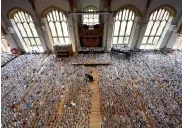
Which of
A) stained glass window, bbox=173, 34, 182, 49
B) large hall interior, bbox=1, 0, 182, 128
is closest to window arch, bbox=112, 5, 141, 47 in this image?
large hall interior, bbox=1, 0, 182, 128

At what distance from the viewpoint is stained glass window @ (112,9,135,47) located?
53.5 ft

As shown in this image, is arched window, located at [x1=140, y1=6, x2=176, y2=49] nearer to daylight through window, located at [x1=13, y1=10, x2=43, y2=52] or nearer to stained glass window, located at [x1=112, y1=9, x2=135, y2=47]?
stained glass window, located at [x1=112, y1=9, x2=135, y2=47]

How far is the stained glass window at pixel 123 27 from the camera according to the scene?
53.5ft

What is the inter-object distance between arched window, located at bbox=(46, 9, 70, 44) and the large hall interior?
0.12 ft

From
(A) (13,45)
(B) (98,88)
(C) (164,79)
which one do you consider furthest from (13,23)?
(C) (164,79)

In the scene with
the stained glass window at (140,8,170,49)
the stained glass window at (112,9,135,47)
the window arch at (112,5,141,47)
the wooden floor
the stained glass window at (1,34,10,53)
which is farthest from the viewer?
the stained glass window at (1,34,10,53)

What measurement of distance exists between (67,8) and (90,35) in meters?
4.54

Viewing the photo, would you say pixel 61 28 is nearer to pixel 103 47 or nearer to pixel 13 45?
pixel 103 47

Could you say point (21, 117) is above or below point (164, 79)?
below

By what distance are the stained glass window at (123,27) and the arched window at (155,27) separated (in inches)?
94.2

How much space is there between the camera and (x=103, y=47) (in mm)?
18641

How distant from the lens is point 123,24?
56.2ft

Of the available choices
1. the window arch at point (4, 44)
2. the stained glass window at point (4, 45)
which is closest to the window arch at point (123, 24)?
the window arch at point (4, 44)

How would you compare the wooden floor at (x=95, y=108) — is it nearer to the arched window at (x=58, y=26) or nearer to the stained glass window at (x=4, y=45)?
the arched window at (x=58, y=26)
